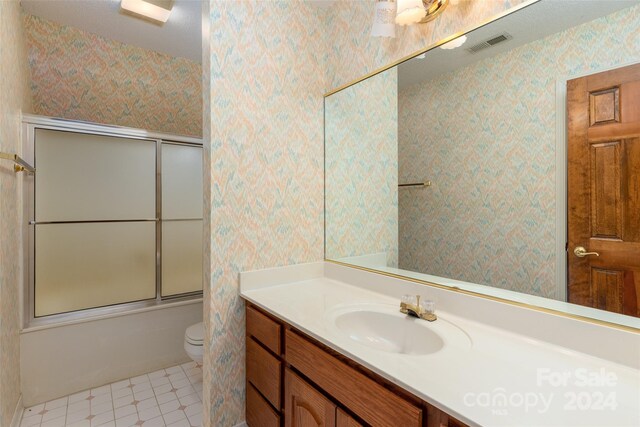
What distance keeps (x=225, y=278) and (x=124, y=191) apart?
139cm

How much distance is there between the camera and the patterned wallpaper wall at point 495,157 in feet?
3.24

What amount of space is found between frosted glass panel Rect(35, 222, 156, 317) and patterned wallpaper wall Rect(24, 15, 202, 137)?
97cm

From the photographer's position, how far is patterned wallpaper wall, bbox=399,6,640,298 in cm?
99

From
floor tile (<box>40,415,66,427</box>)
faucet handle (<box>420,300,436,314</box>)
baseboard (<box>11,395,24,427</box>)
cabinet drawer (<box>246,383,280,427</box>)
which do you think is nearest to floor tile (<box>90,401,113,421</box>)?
floor tile (<box>40,415,66,427</box>)

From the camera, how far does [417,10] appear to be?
1.32 metres

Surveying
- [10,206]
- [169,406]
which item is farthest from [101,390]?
[10,206]

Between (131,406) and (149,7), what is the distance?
2.69 meters

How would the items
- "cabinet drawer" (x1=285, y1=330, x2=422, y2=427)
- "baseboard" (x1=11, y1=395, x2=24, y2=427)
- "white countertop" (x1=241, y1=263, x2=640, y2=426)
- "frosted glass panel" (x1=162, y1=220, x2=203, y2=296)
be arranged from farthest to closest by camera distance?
"frosted glass panel" (x1=162, y1=220, x2=203, y2=296), "baseboard" (x1=11, y1=395, x2=24, y2=427), "cabinet drawer" (x1=285, y1=330, x2=422, y2=427), "white countertop" (x1=241, y1=263, x2=640, y2=426)

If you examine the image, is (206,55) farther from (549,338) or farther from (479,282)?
(549,338)

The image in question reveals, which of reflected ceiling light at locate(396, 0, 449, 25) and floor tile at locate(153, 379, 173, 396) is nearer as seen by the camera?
reflected ceiling light at locate(396, 0, 449, 25)

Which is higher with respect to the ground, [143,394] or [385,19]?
[385,19]

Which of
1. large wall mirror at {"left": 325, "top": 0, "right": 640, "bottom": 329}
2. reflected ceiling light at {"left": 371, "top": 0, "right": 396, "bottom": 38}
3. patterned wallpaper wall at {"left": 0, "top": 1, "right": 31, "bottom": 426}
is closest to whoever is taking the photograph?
large wall mirror at {"left": 325, "top": 0, "right": 640, "bottom": 329}

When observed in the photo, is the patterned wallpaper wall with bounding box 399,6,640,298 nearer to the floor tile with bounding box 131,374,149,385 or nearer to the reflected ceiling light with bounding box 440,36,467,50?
the reflected ceiling light with bounding box 440,36,467,50

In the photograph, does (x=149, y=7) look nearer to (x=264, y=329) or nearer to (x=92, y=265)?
(x=92, y=265)
